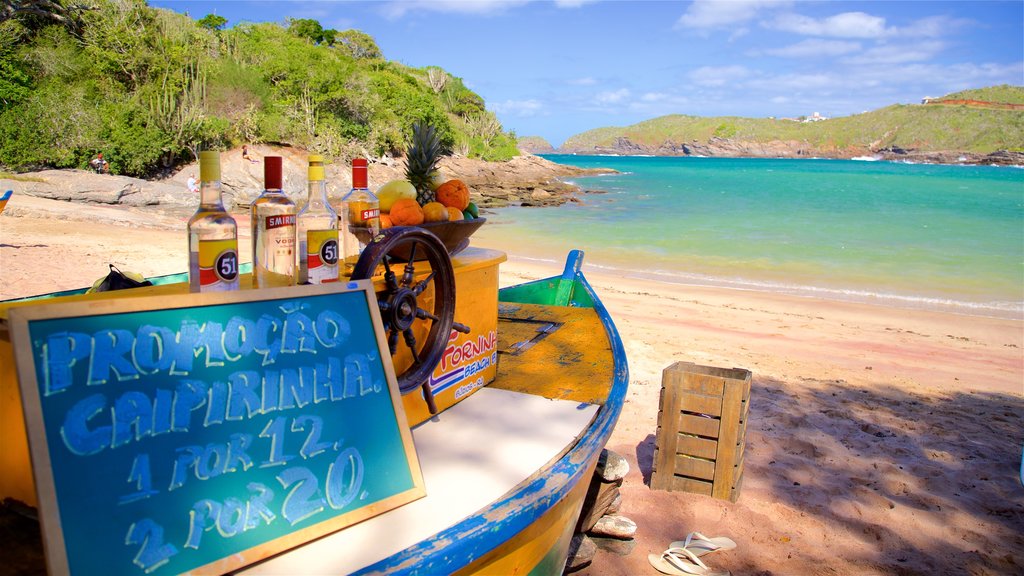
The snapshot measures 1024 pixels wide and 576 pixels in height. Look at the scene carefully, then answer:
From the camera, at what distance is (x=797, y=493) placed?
432 cm

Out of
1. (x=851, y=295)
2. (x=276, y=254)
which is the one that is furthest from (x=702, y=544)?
(x=851, y=295)

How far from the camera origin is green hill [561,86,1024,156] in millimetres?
117463

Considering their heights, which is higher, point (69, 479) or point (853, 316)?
point (69, 479)

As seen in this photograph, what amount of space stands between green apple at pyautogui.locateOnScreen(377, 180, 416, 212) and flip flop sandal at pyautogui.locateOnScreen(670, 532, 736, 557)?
2469 mm

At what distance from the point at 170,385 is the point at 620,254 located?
16.4 m

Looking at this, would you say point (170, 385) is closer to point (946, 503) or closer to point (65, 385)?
point (65, 385)

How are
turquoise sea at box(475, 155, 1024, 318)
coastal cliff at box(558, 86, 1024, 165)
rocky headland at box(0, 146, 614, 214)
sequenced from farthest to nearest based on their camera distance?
coastal cliff at box(558, 86, 1024, 165) < rocky headland at box(0, 146, 614, 214) < turquoise sea at box(475, 155, 1024, 318)

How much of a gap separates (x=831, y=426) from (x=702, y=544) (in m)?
2.39

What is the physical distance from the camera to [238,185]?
22.8 metres

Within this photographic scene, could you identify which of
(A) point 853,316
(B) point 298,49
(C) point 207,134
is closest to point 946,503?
(A) point 853,316

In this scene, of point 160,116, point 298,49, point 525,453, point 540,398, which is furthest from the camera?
point 298,49

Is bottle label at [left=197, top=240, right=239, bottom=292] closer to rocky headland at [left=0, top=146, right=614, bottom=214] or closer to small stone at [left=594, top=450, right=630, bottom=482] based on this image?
small stone at [left=594, top=450, right=630, bottom=482]

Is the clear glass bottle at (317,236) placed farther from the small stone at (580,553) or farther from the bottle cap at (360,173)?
the small stone at (580,553)

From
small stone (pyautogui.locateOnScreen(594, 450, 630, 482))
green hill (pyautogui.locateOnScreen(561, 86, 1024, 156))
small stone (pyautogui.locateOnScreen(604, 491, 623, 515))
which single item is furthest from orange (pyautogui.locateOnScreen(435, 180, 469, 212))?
green hill (pyautogui.locateOnScreen(561, 86, 1024, 156))
